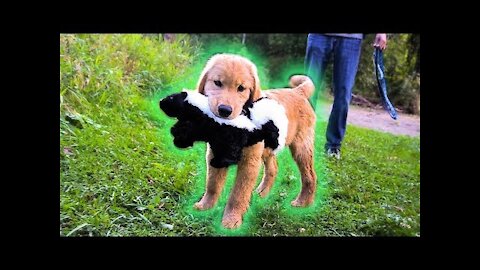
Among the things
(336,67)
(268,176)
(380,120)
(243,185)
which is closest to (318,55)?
(336,67)

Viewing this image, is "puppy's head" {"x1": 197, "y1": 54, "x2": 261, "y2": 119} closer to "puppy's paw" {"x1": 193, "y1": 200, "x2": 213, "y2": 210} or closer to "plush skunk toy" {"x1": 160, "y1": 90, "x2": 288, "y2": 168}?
"plush skunk toy" {"x1": 160, "y1": 90, "x2": 288, "y2": 168}

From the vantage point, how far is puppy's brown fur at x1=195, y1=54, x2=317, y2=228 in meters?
2.72

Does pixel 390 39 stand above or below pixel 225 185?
above

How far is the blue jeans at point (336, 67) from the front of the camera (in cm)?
317

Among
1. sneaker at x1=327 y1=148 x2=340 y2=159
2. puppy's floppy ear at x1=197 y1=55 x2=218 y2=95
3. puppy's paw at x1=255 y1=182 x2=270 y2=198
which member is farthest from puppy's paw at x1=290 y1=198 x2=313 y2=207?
puppy's floppy ear at x1=197 y1=55 x2=218 y2=95

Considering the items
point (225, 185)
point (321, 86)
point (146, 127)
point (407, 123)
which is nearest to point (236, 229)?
point (225, 185)

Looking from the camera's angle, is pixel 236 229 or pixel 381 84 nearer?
pixel 236 229

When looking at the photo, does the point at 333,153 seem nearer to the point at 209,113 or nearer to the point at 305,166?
the point at 305,166

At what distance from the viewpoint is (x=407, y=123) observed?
10.6 feet

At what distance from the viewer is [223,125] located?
2.74 meters

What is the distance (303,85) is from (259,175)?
0.57 meters

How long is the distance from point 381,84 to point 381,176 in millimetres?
552
